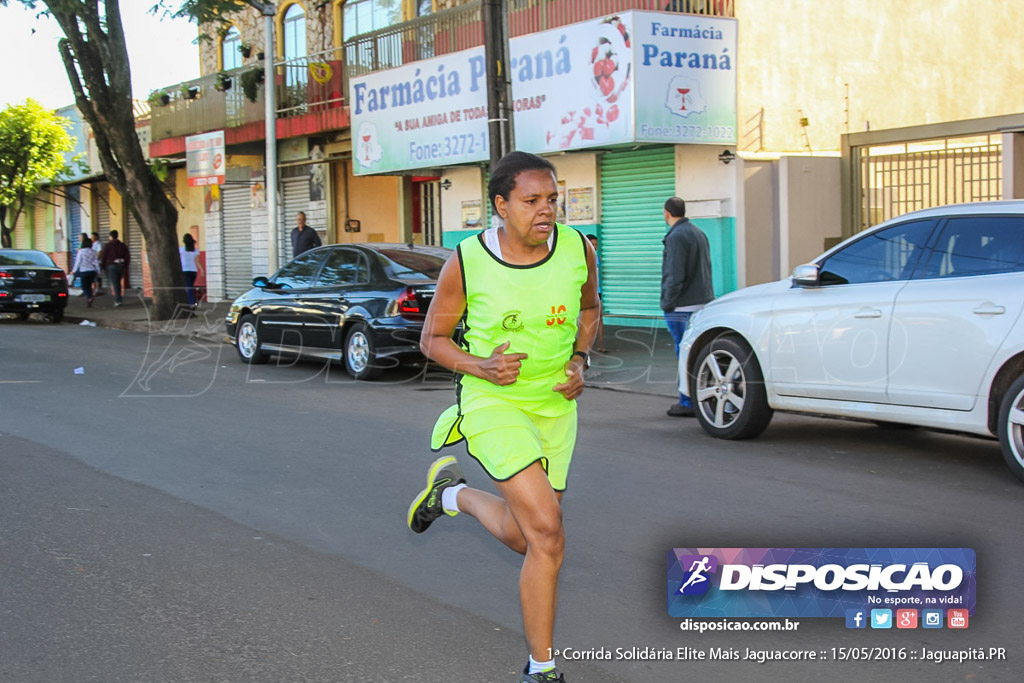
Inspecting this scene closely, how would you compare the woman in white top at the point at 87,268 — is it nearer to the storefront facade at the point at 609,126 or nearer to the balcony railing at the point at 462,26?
the balcony railing at the point at 462,26

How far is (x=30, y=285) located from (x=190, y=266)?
3.14 meters

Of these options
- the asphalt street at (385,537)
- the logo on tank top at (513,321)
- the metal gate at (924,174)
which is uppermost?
the metal gate at (924,174)

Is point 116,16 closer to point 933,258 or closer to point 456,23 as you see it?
point 456,23

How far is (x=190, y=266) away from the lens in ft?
79.8

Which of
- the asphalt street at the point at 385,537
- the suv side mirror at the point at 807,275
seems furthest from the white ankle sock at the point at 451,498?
the suv side mirror at the point at 807,275

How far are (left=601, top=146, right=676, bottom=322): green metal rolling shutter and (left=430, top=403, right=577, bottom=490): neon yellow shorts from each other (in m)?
13.5

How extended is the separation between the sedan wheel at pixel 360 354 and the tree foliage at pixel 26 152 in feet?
80.2

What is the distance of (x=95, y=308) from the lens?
88.6 feet

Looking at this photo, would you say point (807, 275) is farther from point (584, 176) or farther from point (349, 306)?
point (584, 176)

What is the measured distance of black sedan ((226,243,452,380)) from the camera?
40.5 ft

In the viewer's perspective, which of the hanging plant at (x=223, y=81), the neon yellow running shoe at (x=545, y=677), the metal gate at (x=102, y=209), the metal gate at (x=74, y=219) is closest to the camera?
the neon yellow running shoe at (x=545, y=677)

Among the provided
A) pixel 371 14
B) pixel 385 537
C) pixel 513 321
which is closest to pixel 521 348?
pixel 513 321

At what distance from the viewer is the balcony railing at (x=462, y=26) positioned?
1598cm

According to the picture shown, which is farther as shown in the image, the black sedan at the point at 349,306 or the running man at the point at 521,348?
the black sedan at the point at 349,306
